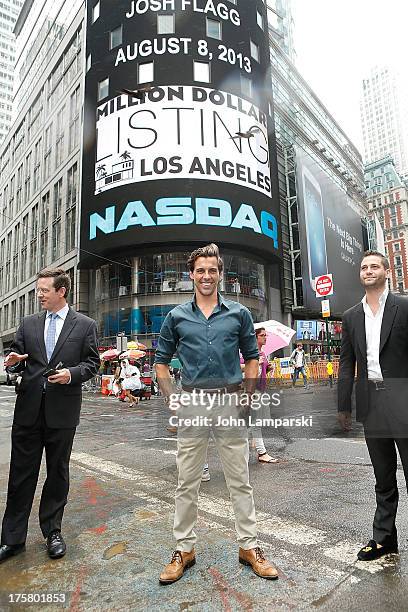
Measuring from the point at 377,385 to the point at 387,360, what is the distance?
0.20 m

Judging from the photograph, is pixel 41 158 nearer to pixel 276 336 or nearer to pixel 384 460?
pixel 276 336

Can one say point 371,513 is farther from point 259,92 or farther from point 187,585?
point 259,92

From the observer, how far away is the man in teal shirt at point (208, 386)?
2840 millimetres

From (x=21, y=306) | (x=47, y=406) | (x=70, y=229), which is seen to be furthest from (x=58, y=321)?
(x=21, y=306)

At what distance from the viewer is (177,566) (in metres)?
2.71

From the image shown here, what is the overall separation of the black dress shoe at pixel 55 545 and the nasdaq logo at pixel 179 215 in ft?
90.9

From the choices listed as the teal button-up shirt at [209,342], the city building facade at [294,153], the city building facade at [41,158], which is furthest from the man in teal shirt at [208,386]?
the city building facade at [294,153]

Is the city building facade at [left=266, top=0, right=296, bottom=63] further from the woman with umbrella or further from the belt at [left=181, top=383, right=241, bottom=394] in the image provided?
the belt at [left=181, top=383, right=241, bottom=394]

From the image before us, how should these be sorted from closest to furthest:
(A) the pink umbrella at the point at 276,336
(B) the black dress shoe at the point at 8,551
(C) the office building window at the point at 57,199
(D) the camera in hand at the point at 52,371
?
(B) the black dress shoe at the point at 8,551 < (D) the camera in hand at the point at 52,371 < (A) the pink umbrella at the point at 276,336 < (C) the office building window at the point at 57,199

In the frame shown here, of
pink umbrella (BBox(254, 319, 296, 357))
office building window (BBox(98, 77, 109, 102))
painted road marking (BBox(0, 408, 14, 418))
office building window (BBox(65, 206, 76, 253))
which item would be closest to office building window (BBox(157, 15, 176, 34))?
office building window (BBox(98, 77, 109, 102))

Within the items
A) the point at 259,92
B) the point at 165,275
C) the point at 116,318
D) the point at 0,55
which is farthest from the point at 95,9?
the point at 0,55

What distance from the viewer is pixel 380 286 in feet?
10.5

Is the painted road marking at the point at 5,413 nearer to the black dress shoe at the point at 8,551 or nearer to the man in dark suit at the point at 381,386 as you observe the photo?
the black dress shoe at the point at 8,551

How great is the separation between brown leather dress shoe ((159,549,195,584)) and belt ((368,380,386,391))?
5.57ft
